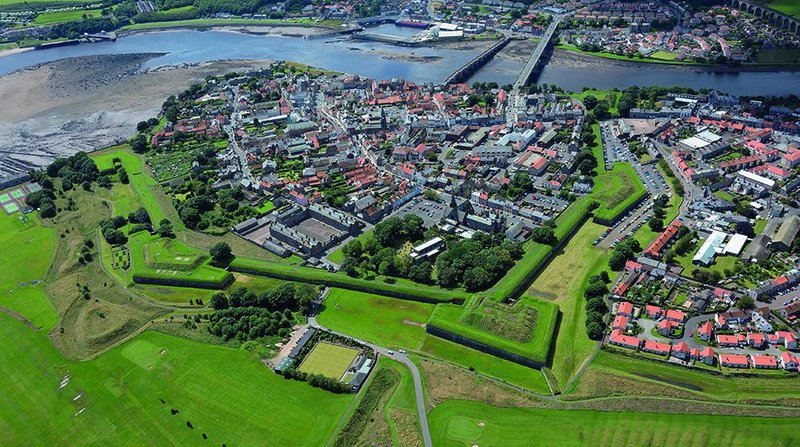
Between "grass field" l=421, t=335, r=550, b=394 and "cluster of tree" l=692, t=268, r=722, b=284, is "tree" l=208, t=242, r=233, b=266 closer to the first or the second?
"grass field" l=421, t=335, r=550, b=394

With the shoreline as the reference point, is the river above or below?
below

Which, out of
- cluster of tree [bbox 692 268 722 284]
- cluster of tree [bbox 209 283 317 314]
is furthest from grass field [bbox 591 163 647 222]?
cluster of tree [bbox 209 283 317 314]

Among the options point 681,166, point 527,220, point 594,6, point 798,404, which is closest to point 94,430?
point 527,220

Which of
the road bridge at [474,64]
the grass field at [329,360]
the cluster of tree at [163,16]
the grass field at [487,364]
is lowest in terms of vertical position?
the grass field at [487,364]

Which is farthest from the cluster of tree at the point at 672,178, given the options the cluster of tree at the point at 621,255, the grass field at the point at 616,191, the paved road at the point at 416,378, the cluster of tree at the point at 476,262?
the paved road at the point at 416,378

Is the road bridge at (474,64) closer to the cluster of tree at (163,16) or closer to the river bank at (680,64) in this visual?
the river bank at (680,64)

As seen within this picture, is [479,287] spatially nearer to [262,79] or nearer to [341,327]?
[341,327]
